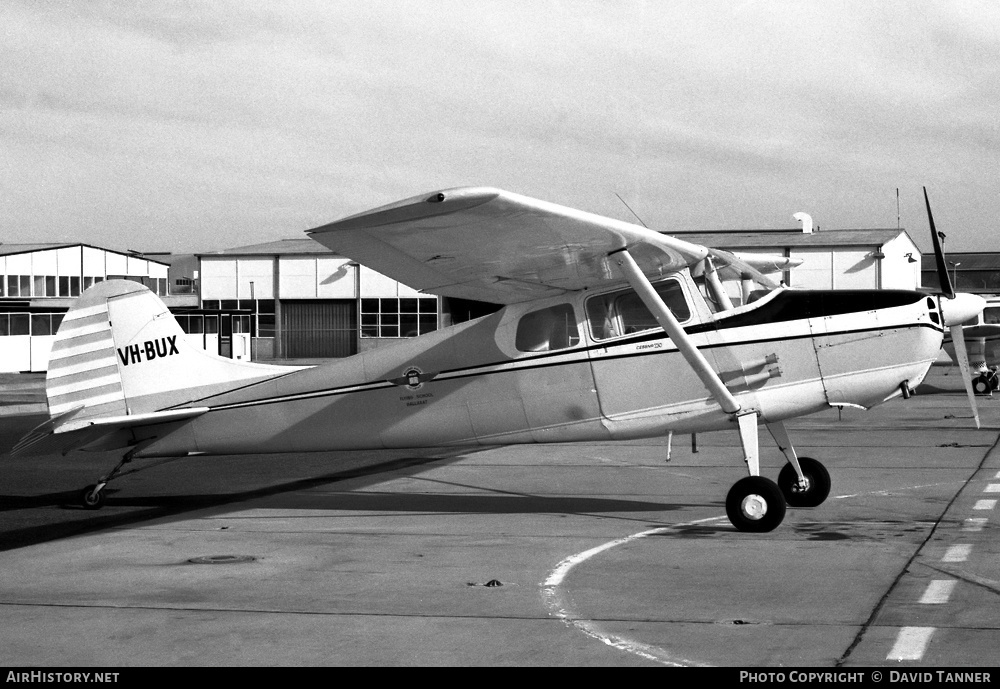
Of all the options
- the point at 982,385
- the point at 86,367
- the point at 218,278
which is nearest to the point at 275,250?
the point at 218,278

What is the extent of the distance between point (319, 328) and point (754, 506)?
54434 mm

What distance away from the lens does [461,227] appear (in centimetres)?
842

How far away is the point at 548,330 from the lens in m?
10.5

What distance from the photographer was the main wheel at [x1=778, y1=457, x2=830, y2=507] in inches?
415

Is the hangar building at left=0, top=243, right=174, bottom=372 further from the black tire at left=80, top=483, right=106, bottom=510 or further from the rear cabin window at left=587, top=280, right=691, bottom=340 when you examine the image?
the rear cabin window at left=587, top=280, right=691, bottom=340

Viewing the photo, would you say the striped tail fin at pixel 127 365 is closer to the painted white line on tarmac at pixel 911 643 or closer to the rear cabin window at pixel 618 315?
the rear cabin window at pixel 618 315

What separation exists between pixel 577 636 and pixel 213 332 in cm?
4486

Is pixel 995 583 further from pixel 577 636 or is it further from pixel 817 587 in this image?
pixel 577 636

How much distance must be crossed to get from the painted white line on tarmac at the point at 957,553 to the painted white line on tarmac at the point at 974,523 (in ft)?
2.95

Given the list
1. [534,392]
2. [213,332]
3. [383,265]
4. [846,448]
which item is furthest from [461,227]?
[213,332]

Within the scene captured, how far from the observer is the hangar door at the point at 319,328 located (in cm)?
6184

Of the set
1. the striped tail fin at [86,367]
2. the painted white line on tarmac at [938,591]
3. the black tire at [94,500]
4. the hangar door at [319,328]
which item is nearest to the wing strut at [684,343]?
the painted white line on tarmac at [938,591]

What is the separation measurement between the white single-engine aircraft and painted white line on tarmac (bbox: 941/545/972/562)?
1.42 m

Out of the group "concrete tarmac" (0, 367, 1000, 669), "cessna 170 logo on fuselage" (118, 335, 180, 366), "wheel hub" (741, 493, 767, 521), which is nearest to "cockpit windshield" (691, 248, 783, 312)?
"wheel hub" (741, 493, 767, 521)
